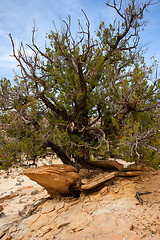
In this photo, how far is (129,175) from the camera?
23.6ft

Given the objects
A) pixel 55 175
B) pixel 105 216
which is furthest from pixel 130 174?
pixel 55 175

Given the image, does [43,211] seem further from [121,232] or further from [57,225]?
[121,232]

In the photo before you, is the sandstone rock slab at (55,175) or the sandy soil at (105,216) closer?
the sandy soil at (105,216)

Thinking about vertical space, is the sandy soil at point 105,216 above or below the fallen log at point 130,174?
below

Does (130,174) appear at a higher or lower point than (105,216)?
higher

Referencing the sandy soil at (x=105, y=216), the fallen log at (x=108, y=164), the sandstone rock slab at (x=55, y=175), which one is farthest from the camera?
the fallen log at (x=108, y=164)

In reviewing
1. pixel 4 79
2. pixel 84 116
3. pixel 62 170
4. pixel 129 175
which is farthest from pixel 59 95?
pixel 129 175

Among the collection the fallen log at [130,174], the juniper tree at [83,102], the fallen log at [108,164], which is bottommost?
the fallen log at [130,174]

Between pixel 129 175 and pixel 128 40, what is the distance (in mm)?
7072

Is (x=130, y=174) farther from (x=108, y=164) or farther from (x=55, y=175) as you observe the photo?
(x=55, y=175)

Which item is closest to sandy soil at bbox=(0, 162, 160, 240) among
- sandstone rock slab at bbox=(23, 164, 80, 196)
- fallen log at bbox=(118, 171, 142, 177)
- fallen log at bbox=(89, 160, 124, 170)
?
fallen log at bbox=(118, 171, 142, 177)

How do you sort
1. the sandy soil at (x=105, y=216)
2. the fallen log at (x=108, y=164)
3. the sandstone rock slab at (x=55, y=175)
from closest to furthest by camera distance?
1. the sandy soil at (x=105, y=216)
2. the sandstone rock slab at (x=55, y=175)
3. the fallen log at (x=108, y=164)

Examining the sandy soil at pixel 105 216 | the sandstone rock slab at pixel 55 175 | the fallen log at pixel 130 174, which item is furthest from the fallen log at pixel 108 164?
the sandstone rock slab at pixel 55 175

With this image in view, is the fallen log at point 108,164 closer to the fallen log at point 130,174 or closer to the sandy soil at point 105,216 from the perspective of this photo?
the fallen log at point 130,174
